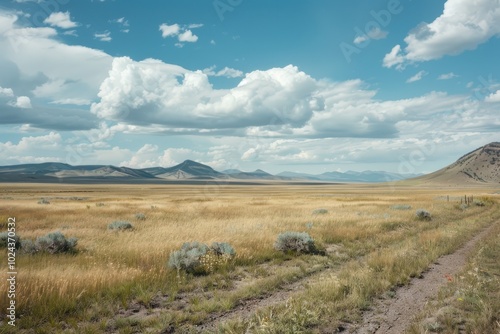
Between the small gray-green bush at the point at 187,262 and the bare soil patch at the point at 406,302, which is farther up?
the small gray-green bush at the point at 187,262

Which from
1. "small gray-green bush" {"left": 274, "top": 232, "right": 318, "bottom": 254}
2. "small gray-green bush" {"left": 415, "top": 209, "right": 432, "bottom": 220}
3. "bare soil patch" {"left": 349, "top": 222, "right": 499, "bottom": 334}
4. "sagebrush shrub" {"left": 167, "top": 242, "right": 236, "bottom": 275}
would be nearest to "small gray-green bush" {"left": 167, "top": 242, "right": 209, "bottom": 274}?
"sagebrush shrub" {"left": 167, "top": 242, "right": 236, "bottom": 275}

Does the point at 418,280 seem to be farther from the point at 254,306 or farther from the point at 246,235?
the point at 246,235

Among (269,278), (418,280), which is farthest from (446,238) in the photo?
(269,278)

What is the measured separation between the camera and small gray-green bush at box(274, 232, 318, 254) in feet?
48.4

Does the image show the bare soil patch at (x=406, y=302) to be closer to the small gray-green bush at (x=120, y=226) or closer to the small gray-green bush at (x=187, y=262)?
Result: the small gray-green bush at (x=187, y=262)

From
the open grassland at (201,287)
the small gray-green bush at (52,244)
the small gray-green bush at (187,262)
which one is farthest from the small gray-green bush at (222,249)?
the small gray-green bush at (52,244)

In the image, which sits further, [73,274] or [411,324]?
[73,274]

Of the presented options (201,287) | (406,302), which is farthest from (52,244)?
(406,302)

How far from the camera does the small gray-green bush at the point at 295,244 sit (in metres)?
14.8

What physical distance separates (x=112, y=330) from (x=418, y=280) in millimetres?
8915

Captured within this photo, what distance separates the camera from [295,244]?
14.8m

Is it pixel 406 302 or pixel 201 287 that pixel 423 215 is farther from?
pixel 201 287

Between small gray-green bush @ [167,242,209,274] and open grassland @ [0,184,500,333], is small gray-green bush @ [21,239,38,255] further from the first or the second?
small gray-green bush @ [167,242,209,274]

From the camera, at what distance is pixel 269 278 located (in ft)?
34.7
